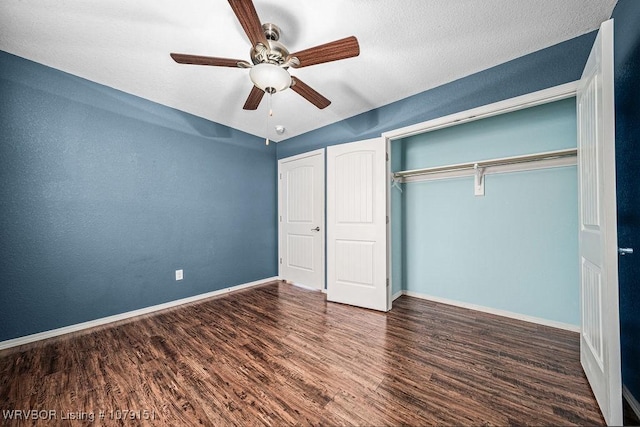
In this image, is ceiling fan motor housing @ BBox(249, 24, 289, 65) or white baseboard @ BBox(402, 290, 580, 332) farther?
white baseboard @ BBox(402, 290, 580, 332)

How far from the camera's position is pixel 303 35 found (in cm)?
179

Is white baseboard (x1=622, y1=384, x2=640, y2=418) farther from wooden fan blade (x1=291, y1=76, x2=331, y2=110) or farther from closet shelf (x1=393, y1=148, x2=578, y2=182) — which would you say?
wooden fan blade (x1=291, y1=76, x2=331, y2=110)

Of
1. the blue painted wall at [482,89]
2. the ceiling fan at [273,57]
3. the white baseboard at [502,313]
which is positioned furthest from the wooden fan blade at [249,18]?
the white baseboard at [502,313]

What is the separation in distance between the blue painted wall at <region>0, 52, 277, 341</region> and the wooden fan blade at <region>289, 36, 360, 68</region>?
2218 mm

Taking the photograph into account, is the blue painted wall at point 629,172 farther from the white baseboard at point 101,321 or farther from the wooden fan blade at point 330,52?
the white baseboard at point 101,321

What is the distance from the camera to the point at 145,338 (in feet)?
7.09

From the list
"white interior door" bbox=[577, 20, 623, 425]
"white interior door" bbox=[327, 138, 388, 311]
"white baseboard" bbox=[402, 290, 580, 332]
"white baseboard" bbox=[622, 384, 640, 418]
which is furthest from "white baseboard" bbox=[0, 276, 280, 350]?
"white baseboard" bbox=[622, 384, 640, 418]

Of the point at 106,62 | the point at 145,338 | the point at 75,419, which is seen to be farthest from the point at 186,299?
the point at 106,62

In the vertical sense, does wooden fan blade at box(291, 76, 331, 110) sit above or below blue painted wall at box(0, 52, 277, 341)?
above

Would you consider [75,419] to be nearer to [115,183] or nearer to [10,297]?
[10,297]

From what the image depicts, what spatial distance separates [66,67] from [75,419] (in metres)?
2.88

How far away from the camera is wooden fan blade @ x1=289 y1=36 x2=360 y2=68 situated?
1438 millimetres

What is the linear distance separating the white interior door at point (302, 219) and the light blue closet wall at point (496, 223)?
3.74ft

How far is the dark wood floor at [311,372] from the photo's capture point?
4.33ft
